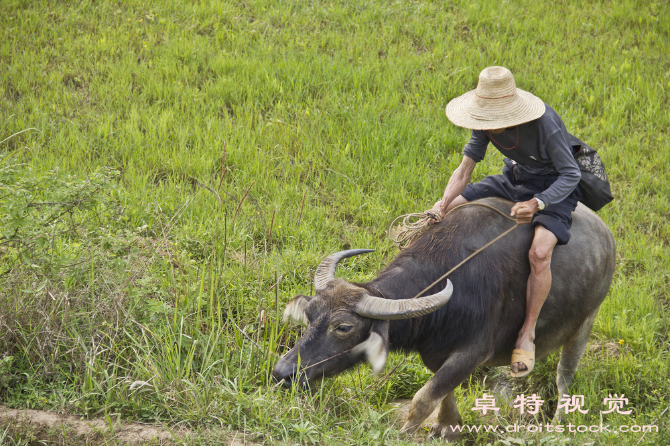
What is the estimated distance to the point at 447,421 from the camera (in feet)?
11.7

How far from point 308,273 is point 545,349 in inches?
72.9

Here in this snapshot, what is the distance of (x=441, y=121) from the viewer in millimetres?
6309

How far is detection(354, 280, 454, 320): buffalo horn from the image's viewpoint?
2893 millimetres

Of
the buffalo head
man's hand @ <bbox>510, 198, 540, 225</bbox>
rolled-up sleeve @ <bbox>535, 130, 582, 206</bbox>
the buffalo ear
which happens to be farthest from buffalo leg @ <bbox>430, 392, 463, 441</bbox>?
rolled-up sleeve @ <bbox>535, 130, 582, 206</bbox>

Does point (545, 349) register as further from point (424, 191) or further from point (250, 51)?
point (250, 51)

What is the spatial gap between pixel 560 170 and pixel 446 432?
1.81 metres

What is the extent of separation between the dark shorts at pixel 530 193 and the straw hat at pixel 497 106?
507 millimetres

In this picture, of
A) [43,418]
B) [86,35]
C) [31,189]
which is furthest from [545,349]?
[86,35]

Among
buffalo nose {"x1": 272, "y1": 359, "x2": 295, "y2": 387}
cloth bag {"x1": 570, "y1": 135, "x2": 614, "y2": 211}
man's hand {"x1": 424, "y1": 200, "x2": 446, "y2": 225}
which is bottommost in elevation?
buffalo nose {"x1": 272, "y1": 359, "x2": 295, "y2": 387}

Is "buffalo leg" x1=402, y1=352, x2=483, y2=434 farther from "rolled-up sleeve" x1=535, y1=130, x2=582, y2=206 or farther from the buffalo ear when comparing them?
"rolled-up sleeve" x1=535, y1=130, x2=582, y2=206

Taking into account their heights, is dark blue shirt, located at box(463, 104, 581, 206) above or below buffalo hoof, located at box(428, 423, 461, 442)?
above

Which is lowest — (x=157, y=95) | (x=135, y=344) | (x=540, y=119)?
(x=135, y=344)

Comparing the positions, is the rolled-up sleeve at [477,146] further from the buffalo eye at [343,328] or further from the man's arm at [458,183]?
the buffalo eye at [343,328]

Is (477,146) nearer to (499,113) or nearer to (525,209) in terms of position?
(499,113)
